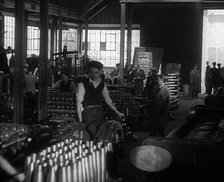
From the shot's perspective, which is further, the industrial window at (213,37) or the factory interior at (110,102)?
the industrial window at (213,37)

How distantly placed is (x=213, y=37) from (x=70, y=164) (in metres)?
25.1

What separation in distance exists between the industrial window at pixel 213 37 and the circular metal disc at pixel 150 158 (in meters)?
23.2

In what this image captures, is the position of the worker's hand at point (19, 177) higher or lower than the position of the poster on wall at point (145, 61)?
lower

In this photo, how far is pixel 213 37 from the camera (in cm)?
2775

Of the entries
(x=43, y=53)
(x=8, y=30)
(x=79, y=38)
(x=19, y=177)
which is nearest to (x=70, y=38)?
(x=79, y=38)

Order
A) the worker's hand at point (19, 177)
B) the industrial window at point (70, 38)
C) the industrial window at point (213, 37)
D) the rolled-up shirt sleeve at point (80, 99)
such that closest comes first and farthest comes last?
the worker's hand at point (19, 177) < the rolled-up shirt sleeve at point (80, 99) < the industrial window at point (213, 37) < the industrial window at point (70, 38)

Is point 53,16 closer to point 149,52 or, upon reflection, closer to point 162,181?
point 149,52

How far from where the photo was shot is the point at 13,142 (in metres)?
5.37

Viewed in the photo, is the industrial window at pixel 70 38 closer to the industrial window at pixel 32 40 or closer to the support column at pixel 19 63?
the industrial window at pixel 32 40

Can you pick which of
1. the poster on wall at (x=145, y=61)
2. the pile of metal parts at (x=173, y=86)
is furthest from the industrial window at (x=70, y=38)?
the pile of metal parts at (x=173, y=86)

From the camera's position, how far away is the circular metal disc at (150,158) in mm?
4684

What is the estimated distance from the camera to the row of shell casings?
3781 millimetres

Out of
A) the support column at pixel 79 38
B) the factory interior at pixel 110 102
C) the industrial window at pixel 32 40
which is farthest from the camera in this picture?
the support column at pixel 79 38

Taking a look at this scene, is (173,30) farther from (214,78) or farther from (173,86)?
(173,86)
